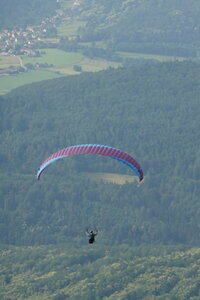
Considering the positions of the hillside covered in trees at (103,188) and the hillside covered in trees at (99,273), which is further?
the hillside covered in trees at (103,188)

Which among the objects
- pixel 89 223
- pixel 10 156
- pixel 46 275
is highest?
pixel 10 156

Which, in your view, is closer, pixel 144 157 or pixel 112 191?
pixel 112 191

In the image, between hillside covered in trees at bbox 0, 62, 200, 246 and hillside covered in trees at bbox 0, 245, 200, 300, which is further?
hillside covered in trees at bbox 0, 62, 200, 246

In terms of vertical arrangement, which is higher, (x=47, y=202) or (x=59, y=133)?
(x=59, y=133)

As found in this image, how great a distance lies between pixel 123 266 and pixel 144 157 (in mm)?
61823

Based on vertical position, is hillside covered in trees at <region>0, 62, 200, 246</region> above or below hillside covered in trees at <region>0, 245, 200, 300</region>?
above

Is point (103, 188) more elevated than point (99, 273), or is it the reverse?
point (103, 188)

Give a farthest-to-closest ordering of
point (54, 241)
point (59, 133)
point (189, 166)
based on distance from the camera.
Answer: point (59, 133) → point (189, 166) → point (54, 241)

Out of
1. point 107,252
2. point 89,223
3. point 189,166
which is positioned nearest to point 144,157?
point 189,166

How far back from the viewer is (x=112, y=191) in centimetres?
16000

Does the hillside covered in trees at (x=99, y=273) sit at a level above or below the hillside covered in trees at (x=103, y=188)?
below

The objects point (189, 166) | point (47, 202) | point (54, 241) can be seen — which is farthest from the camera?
point (189, 166)

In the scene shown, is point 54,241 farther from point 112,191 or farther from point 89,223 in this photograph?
point 112,191

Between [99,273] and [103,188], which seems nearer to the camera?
[99,273]
